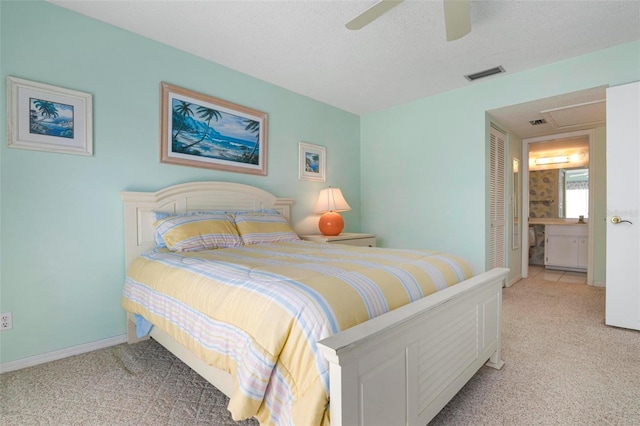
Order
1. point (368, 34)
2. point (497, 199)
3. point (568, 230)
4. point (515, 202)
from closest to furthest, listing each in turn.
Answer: point (368, 34) < point (497, 199) < point (515, 202) < point (568, 230)

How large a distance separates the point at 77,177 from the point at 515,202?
5016 mm

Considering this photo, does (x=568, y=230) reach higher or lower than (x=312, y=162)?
lower

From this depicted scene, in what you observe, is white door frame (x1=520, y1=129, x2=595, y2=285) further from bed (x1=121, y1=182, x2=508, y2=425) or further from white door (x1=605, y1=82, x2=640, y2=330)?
bed (x1=121, y1=182, x2=508, y2=425)

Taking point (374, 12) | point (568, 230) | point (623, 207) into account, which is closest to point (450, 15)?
point (374, 12)

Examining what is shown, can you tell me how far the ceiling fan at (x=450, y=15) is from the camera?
1.75 metres

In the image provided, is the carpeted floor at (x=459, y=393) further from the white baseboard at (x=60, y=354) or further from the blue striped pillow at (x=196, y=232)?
the blue striped pillow at (x=196, y=232)

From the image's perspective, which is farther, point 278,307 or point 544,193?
point 544,193

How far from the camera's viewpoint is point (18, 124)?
80.8 inches

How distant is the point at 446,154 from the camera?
3.82 meters

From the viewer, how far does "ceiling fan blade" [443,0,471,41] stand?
1740 mm

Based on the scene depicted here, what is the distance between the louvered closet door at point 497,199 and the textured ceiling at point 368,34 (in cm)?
73

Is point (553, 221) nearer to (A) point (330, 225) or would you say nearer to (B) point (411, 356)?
(A) point (330, 225)

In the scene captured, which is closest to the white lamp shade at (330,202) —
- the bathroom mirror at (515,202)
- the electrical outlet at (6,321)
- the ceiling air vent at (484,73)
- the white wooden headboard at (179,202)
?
the white wooden headboard at (179,202)

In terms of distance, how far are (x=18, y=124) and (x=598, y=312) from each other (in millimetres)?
4989
